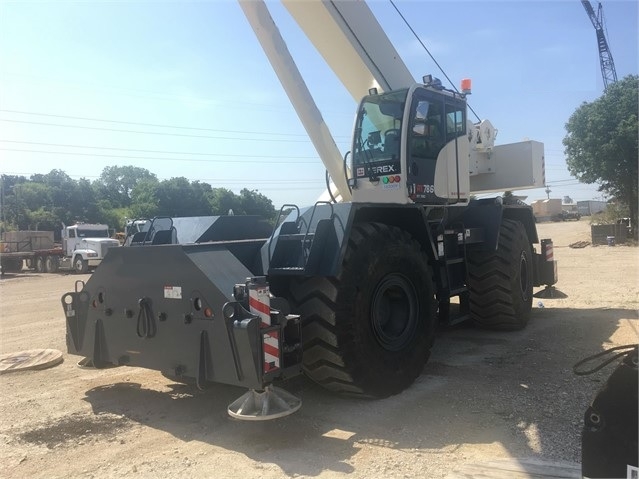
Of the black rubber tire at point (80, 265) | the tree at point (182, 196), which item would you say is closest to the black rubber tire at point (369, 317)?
the black rubber tire at point (80, 265)

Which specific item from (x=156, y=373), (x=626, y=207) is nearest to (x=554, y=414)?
(x=156, y=373)

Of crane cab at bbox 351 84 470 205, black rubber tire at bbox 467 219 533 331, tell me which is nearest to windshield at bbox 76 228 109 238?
black rubber tire at bbox 467 219 533 331

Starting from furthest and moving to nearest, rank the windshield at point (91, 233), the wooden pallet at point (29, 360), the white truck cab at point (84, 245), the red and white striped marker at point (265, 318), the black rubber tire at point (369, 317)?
1. the windshield at point (91, 233)
2. the white truck cab at point (84, 245)
3. the wooden pallet at point (29, 360)
4. the black rubber tire at point (369, 317)
5. the red and white striped marker at point (265, 318)

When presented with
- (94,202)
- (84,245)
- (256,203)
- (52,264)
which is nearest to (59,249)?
(52,264)

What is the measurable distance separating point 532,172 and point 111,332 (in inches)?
274

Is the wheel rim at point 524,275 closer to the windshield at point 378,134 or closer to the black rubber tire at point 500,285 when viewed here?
the black rubber tire at point 500,285

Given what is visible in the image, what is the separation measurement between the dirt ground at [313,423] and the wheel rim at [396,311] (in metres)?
0.53

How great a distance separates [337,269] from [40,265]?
28.4m

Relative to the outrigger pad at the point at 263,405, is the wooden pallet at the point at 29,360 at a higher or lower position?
lower

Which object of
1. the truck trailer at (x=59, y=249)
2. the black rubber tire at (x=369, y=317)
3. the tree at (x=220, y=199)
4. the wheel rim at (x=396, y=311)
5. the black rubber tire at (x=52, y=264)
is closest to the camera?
the black rubber tire at (x=369, y=317)

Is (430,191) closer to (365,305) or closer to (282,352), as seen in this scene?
(365,305)

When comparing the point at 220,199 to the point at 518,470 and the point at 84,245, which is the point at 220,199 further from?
the point at 518,470

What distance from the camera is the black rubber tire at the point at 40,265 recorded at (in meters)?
28.4

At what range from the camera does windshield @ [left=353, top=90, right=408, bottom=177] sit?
6285mm
